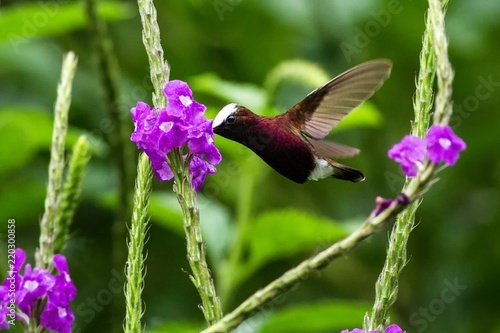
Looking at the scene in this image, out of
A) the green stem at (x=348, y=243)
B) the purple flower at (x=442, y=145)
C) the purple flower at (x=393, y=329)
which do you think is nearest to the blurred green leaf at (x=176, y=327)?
the purple flower at (x=393, y=329)

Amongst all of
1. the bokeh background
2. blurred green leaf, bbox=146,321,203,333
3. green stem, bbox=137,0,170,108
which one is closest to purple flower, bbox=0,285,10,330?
green stem, bbox=137,0,170,108

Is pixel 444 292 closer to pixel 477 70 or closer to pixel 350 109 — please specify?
pixel 477 70

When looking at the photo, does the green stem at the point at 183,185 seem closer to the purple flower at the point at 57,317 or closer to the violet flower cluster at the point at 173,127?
the violet flower cluster at the point at 173,127

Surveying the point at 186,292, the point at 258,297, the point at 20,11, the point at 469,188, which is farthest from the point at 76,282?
the point at 258,297

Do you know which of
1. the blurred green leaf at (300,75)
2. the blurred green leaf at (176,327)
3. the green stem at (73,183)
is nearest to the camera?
the green stem at (73,183)

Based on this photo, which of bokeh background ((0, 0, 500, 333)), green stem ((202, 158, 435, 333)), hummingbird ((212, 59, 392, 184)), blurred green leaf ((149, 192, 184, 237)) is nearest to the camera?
green stem ((202, 158, 435, 333))

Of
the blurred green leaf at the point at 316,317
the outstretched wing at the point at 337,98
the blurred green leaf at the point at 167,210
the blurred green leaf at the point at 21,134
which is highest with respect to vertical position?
the blurred green leaf at the point at 21,134

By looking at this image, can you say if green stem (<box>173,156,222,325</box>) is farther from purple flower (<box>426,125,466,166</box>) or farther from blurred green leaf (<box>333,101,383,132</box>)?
blurred green leaf (<box>333,101,383,132</box>)
